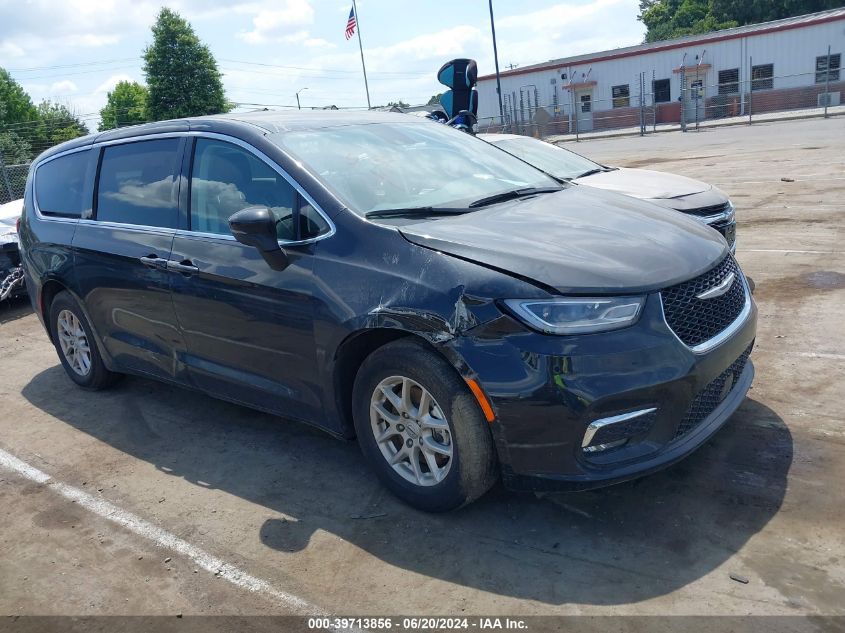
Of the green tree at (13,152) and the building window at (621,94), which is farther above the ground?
the green tree at (13,152)

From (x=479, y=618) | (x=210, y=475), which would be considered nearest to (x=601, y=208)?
(x=479, y=618)

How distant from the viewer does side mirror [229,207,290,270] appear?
349 centimetres

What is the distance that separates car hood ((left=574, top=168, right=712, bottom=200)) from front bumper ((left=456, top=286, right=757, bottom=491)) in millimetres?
3738

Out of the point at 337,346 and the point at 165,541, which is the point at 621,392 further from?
the point at 165,541

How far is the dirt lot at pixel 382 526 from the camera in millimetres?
2920

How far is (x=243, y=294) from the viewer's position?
3.90 m

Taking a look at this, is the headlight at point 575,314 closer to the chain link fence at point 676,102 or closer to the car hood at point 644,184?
the car hood at point 644,184

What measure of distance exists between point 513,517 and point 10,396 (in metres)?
4.49

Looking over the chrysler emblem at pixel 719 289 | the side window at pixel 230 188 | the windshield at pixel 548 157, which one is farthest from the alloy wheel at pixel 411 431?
the windshield at pixel 548 157

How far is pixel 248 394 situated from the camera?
4.16m

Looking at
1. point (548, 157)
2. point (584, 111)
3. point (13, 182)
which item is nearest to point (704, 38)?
point (584, 111)

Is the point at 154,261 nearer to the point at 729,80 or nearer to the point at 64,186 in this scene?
the point at 64,186

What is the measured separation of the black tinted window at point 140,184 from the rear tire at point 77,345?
893 millimetres

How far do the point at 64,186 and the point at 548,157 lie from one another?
5.10m
